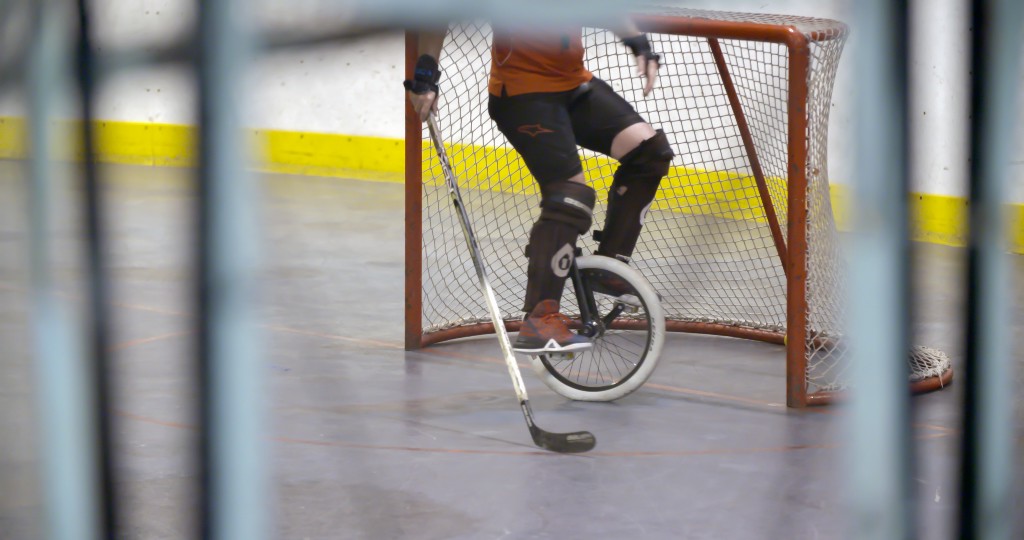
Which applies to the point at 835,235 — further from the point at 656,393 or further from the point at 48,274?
the point at 48,274

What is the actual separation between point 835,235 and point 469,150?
5.17ft

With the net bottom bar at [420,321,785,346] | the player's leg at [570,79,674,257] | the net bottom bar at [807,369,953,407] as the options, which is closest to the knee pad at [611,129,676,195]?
the player's leg at [570,79,674,257]

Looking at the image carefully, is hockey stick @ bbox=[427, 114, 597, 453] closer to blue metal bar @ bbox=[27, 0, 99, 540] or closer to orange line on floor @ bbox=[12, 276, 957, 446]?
orange line on floor @ bbox=[12, 276, 957, 446]

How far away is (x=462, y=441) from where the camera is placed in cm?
380

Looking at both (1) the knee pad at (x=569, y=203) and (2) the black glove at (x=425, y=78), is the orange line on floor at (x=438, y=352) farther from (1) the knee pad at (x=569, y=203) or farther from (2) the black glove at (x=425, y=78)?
(2) the black glove at (x=425, y=78)

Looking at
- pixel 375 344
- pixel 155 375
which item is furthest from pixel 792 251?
pixel 155 375

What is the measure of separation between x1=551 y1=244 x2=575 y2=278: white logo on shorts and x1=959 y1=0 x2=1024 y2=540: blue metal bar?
9.20 feet

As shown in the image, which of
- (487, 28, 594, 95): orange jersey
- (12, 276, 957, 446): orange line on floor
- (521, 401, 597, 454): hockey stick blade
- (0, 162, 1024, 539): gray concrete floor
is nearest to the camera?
(0, 162, 1024, 539): gray concrete floor

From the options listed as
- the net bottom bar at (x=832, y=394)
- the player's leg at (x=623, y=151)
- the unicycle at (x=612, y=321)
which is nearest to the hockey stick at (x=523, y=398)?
the unicycle at (x=612, y=321)

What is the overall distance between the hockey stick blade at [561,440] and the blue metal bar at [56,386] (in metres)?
2.66

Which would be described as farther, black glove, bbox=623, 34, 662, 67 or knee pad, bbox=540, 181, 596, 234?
knee pad, bbox=540, 181, 596, 234

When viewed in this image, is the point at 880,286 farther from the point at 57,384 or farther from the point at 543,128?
the point at 543,128

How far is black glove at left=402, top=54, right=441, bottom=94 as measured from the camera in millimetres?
3836

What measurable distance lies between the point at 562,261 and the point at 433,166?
3.95m
